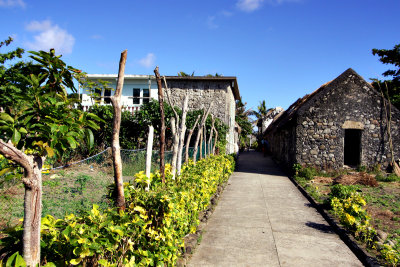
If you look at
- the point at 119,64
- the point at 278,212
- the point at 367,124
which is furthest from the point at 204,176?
the point at 367,124

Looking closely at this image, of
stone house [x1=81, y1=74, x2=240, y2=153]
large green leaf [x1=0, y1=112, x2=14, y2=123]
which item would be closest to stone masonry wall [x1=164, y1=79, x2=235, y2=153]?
stone house [x1=81, y1=74, x2=240, y2=153]

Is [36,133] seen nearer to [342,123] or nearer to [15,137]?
[15,137]

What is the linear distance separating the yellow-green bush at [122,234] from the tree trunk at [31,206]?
0.15m

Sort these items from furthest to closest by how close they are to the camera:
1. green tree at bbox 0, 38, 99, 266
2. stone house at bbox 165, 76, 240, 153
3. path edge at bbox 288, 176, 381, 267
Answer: stone house at bbox 165, 76, 240, 153, path edge at bbox 288, 176, 381, 267, green tree at bbox 0, 38, 99, 266

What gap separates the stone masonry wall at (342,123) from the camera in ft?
43.9

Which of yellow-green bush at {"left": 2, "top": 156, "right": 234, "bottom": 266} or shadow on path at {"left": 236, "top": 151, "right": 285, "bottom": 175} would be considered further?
shadow on path at {"left": 236, "top": 151, "right": 285, "bottom": 175}

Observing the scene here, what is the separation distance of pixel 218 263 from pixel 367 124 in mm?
11811

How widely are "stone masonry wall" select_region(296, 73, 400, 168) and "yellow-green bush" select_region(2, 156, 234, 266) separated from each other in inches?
405

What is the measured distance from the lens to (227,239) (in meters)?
5.59

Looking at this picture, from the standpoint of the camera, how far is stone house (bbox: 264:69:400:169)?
1337 centimetres

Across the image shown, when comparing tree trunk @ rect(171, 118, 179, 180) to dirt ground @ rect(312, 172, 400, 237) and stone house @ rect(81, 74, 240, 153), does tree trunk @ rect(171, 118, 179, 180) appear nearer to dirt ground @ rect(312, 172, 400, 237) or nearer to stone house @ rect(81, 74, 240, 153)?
dirt ground @ rect(312, 172, 400, 237)

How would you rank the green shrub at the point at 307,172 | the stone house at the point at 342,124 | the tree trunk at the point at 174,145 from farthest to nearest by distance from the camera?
the stone house at the point at 342,124
the green shrub at the point at 307,172
the tree trunk at the point at 174,145

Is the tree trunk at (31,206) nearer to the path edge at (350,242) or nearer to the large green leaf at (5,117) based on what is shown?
the large green leaf at (5,117)

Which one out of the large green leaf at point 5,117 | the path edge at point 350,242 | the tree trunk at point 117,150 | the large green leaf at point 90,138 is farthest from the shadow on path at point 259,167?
the large green leaf at point 5,117
